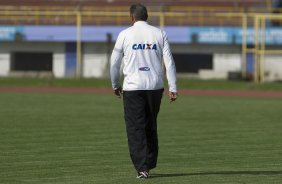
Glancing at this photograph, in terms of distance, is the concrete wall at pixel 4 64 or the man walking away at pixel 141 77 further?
the concrete wall at pixel 4 64

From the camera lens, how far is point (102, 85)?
1348 inches

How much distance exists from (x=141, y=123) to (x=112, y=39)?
3275cm

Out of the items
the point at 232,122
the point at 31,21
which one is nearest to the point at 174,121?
the point at 232,122

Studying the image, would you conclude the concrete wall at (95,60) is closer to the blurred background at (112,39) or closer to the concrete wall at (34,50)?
the blurred background at (112,39)

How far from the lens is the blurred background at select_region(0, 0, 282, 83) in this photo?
133 feet

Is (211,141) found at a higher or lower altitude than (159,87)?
lower

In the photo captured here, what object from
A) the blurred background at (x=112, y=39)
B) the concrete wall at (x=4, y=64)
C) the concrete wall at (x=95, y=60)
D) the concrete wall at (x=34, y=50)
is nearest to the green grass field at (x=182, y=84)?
the blurred background at (x=112, y=39)

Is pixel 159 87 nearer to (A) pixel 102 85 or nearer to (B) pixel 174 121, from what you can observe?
(B) pixel 174 121

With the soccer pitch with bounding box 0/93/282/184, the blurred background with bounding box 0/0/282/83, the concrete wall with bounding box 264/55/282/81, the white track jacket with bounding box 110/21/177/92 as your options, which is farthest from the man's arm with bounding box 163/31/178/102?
the concrete wall with bounding box 264/55/282/81

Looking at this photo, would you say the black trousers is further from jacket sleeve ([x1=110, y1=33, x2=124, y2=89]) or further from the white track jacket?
jacket sleeve ([x1=110, y1=33, x2=124, y2=89])

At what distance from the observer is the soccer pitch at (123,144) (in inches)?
398

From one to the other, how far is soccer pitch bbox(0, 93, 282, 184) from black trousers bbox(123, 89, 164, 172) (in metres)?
0.25

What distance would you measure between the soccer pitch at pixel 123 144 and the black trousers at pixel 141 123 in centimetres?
25

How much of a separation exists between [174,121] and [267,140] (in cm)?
402
